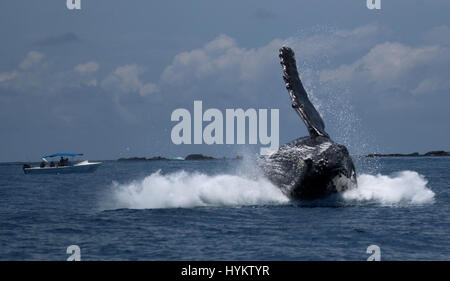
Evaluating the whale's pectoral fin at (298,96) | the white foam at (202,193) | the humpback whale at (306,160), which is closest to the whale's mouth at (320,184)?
the humpback whale at (306,160)

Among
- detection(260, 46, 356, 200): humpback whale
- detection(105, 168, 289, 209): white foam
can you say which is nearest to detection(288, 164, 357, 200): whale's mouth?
detection(260, 46, 356, 200): humpback whale

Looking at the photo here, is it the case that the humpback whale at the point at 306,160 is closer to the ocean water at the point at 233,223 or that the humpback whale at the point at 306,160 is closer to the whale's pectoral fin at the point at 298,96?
the whale's pectoral fin at the point at 298,96

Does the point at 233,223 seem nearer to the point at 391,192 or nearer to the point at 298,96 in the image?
the point at 298,96

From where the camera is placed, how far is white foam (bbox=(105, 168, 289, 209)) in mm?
19016

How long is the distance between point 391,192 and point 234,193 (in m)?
5.98

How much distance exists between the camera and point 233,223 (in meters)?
15.2

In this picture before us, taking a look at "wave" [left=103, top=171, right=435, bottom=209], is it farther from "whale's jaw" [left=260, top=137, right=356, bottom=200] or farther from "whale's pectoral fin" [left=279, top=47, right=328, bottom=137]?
"whale's pectoral fin" [left=279, top=47, right=328, bottom=137]

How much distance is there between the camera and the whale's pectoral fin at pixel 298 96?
18.7 meters

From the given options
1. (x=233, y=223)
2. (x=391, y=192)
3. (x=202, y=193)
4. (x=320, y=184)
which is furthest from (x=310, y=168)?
(x=391, y=192)

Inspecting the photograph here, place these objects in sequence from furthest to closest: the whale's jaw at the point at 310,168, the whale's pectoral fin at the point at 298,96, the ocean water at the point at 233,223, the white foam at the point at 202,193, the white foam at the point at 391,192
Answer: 1. the white foam at the point at 391,192
2. the white foam at the point at 202,193
3. the whale's pectoral fin at the point at 298,96
4. the whale's jaw at the point at 310,168
5. the ocean water at the point at 233,223
